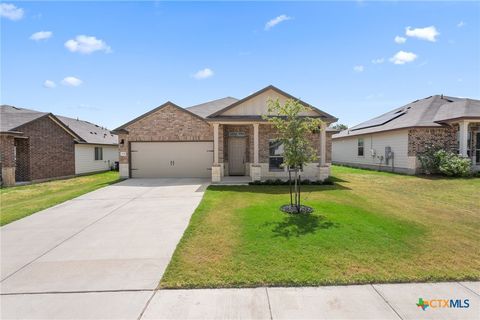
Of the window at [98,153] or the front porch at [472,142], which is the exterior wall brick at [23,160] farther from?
the front porch at [472,142]

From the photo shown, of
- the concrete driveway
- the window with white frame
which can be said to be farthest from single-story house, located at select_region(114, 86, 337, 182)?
the window with white frame

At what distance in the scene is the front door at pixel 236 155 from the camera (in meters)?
14.8

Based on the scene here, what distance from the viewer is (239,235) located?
5426mm

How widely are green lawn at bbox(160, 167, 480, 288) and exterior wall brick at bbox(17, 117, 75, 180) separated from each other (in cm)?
1334

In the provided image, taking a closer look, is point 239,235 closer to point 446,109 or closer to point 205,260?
point 205,260

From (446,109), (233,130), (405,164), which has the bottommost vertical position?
(405,164)

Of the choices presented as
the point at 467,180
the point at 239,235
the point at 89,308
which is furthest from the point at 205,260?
the point at 467,180

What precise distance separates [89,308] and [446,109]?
72.0ft

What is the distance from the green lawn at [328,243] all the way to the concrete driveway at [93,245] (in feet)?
1.70

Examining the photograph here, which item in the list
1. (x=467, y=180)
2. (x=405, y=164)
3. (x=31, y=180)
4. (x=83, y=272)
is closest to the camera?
(x=83, y=272)

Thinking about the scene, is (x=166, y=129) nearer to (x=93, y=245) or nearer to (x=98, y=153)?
(x=98, y=153)

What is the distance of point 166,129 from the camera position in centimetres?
1519

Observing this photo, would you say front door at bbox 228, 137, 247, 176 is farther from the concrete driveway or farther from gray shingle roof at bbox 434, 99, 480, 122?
gray shingle roof at bbox 434, 99, 480, 122

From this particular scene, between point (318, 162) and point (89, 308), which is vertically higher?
point (318, 162)
